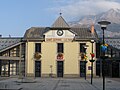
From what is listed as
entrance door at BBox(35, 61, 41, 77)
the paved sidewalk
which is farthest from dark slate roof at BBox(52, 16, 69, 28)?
the paved sidewalk

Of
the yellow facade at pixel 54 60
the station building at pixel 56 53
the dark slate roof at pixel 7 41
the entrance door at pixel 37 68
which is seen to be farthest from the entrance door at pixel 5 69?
the entrance door at pixel 37 68

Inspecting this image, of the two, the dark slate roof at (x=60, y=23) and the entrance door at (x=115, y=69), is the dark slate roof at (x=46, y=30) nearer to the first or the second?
the dark slate roof at (x=60, y=23)

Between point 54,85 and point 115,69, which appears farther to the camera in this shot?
point 115,69

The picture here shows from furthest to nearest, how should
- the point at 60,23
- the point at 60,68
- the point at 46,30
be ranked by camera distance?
the point at 46,30 → the point at 60,23 → the point at 60,68

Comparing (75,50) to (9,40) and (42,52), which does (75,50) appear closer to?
(42,52)

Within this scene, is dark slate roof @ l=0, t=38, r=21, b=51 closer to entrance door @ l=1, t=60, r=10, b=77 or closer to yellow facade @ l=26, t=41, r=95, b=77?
entrance door @ l=1, t=60, r=10, b=77

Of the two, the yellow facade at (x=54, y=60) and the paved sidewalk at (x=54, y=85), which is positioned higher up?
the yellow facade at (x=54, y=60)

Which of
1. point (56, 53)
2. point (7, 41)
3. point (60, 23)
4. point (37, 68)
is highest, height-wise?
point (60, 23)

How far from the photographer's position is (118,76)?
56375mm

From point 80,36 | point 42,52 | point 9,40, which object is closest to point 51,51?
point 42,52

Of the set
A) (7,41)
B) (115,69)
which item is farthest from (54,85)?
(7,41)

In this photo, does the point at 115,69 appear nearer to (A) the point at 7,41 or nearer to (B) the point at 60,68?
(B) the point at 60,68

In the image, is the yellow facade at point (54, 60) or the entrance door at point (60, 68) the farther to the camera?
the entrance door at point (60, 68)

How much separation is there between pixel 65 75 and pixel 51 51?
485cm
